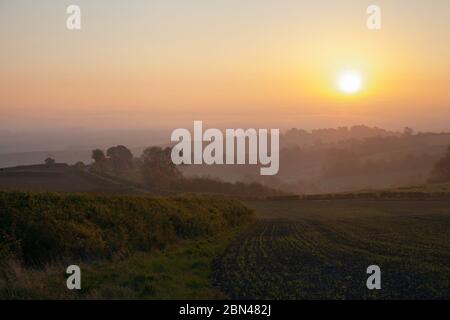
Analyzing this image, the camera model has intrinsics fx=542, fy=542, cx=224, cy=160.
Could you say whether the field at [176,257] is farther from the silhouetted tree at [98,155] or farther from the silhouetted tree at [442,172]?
the silhouetted tree at [98,155]

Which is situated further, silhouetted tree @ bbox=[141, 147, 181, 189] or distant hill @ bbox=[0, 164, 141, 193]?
silhouetted tree @ bbox=[141, 147, 181, 189]

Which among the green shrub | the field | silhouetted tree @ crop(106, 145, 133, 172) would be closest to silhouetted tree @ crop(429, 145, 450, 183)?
silhouetted tree @ crop(106, 145, 133, 172)

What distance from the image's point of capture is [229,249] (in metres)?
25.0

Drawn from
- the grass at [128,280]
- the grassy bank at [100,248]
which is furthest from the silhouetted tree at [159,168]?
the grass at [128,280]

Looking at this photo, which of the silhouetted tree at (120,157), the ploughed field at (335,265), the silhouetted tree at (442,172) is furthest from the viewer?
the silhouetted tree at (120,157)

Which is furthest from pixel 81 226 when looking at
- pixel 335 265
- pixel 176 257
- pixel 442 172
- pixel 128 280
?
pixel 442 172

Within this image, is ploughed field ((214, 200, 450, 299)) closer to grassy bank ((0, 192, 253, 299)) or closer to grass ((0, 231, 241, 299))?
grass ((0, 231, 241, 299))

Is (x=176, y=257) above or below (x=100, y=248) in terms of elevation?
below

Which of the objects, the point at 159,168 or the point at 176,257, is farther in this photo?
the point at 159,168

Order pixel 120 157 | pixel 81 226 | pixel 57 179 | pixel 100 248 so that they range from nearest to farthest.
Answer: pixel 100 248
pixel 81 226
pixel 57 179
pixel 120 157

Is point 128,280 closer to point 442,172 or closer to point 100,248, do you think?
point 100,248

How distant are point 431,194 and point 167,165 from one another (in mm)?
60507
